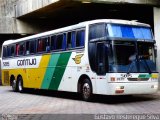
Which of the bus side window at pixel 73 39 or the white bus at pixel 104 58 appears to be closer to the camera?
the white bus at pixel 104 58

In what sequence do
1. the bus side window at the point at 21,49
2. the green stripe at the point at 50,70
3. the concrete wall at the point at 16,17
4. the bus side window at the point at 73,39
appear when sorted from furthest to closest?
the concrete wall at the point at 16,17
the bus side window at the point at 21,49
the green stripe at the point at 50,70
the bus side window at the point at 73,39

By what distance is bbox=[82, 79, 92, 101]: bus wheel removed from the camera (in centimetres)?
1656

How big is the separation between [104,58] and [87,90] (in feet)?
6.38

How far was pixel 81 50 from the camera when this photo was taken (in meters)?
17.1

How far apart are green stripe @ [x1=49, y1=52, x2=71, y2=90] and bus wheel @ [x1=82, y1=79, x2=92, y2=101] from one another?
6.15ft

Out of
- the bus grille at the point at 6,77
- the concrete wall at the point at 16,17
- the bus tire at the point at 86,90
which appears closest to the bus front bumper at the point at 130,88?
the bus tire at the point at 86,90

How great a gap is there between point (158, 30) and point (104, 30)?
7.52 metres

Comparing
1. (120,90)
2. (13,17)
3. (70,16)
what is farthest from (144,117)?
(13,17)

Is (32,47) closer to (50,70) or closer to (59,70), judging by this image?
(50,70)

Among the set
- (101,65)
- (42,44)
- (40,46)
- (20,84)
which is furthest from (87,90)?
(20,84)

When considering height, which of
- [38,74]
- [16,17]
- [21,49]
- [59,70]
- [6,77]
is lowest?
[6,77]

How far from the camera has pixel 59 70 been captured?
1938 cm

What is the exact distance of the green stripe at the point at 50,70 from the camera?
19.7 m

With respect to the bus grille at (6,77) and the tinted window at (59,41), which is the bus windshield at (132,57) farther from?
the bus grille at (6,77)
